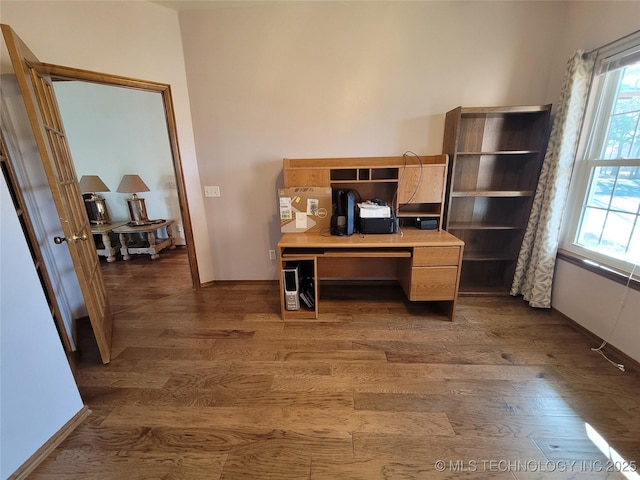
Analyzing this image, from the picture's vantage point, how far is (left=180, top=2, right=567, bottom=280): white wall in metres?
2.26

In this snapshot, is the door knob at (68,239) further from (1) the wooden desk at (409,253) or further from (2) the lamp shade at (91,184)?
(2) the lamp shade at (91,184)

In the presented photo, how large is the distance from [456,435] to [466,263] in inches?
73.2

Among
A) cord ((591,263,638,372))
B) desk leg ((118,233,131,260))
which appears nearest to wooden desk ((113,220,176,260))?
desk leg ((118,233,131,260))

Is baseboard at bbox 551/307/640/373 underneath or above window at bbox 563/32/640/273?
underneath

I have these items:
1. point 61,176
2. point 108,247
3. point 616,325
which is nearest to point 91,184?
point 108,247

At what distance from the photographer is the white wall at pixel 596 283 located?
172 cm

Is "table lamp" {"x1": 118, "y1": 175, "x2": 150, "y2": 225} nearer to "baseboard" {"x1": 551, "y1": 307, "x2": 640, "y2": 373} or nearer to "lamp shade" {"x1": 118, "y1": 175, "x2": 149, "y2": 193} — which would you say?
"lamp shade" {"x1": 118, "y1": 175, "x2": 149, "y2": 193}

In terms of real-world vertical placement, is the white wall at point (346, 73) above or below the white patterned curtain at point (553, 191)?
above

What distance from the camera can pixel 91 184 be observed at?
3715mm

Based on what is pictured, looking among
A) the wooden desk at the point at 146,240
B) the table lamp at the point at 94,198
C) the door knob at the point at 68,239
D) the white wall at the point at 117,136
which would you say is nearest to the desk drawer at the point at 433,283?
the door knob at the point at 68,239

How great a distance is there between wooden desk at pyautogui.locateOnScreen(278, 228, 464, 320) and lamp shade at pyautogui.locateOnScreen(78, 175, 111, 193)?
10.7ft

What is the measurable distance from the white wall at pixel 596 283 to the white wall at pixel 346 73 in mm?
139

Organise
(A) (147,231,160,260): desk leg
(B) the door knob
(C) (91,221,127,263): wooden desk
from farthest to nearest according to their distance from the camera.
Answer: (A) (147,231,160,260): desk leg < (C) (91,221,127,263): wooden desk < (B) the door knob

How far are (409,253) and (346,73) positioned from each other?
5.70ft
